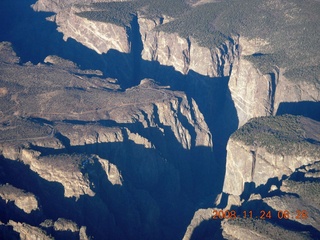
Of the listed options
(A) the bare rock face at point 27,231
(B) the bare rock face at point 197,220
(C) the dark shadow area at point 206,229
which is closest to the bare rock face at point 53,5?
(B) the bare rock face at point 197,220

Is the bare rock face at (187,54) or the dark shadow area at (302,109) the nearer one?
the dark shadow area at (302,109)

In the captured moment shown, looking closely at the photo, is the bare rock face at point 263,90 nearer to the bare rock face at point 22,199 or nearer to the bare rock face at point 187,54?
the bare rock face at point 187,54

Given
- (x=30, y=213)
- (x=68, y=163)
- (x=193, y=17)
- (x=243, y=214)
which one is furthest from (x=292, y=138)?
(x=193, y=17)

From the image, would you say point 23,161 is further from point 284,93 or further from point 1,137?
point 284,93
